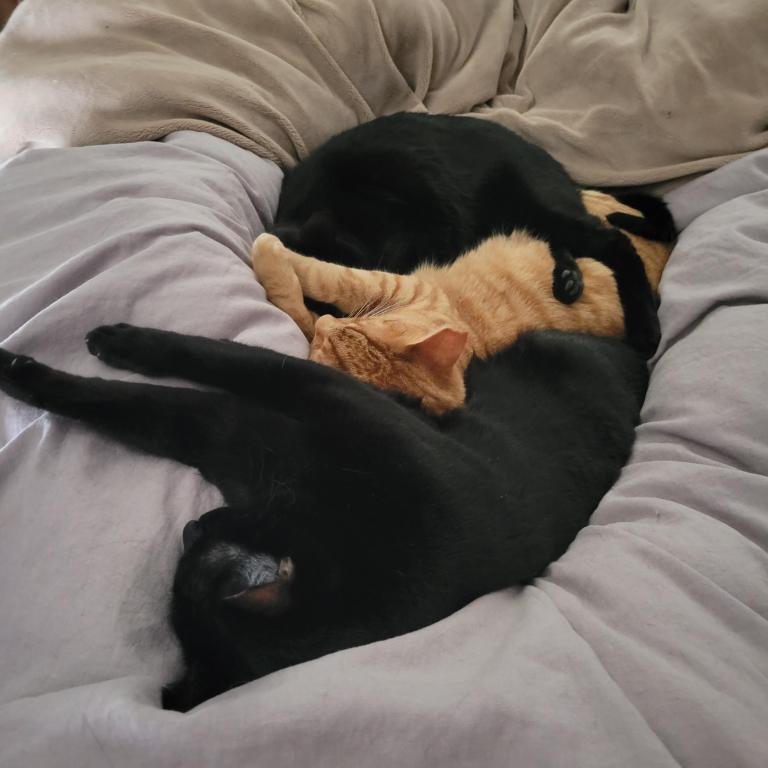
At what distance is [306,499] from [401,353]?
379mm

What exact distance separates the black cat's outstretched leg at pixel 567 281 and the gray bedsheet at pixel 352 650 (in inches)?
9.1

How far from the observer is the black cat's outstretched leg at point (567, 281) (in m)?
1.25

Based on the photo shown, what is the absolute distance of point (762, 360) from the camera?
905 millimetres

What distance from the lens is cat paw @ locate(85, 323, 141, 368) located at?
0.82 metres

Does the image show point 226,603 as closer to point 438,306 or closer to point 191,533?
point 191,533

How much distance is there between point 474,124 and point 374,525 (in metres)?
1.07

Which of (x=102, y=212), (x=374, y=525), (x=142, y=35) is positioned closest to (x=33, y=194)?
(x=102, y=212)

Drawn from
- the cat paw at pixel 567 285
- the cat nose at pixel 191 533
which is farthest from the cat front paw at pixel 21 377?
the cat paw at pixel 567 285

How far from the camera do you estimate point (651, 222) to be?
1348 millimetres

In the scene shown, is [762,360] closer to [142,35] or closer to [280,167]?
[280,167]

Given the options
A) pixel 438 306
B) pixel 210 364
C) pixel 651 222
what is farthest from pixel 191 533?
pixel 651 222

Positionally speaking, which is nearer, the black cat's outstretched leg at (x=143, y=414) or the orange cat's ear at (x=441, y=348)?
the black cat's outstretched leg at (x=143, y=414)

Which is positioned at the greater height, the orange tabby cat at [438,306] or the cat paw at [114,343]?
the cat paw at [114,343]

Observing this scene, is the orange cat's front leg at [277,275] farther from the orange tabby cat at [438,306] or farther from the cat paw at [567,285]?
the cat paw at [567,285]
